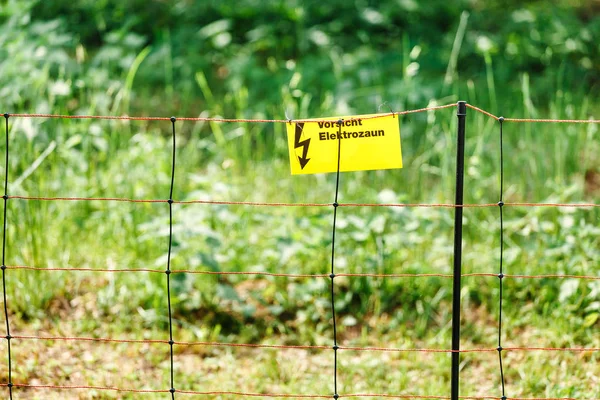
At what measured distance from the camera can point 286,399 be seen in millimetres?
2523

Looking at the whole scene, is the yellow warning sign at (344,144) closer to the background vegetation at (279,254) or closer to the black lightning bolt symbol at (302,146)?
the black lightning bolt symbol at (302,146)

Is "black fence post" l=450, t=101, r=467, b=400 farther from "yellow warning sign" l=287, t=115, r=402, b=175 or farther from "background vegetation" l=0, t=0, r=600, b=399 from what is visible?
"background vegetation" l=0, t=0, r=600, b=399

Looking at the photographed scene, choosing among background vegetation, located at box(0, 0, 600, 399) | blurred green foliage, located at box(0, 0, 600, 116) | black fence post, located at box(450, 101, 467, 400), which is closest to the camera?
black fence post, located at box(450, 101, 467, 400)

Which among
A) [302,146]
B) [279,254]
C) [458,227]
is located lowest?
[279,254]

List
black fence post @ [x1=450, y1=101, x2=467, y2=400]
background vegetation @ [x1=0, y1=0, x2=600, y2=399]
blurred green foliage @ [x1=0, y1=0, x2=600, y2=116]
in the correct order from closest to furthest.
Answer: black fence post @ [x1=450, y1=101, x2=467, y2=400] → background vegetation @ [x1=0, y1=0, x2=600, y2=399] → blurred green foliage @ [x1=0, y1=0, x2=600, y2=116]

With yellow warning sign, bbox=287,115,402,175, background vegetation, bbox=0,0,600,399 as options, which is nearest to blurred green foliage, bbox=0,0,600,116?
background vegetation, bbox=0,0,600,399

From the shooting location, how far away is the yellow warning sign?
1.95m

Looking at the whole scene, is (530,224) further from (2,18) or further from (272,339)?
(2,18)

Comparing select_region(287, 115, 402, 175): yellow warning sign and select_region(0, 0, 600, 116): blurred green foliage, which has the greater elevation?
select_region(0, 0, 600, 116): blurred green foliage

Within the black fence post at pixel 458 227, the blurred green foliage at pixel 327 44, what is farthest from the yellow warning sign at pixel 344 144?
the blurred green foliage at pixel 327 44

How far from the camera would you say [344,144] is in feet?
6.50

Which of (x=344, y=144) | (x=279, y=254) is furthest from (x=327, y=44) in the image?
(x=344, y=144)

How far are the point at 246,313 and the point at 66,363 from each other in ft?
2.42

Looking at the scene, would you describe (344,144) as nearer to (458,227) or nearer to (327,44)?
(458,227)
